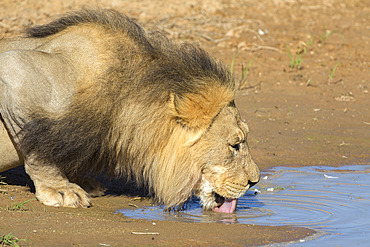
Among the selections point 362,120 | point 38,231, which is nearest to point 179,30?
point 362,120

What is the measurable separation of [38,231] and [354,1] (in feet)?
44.7

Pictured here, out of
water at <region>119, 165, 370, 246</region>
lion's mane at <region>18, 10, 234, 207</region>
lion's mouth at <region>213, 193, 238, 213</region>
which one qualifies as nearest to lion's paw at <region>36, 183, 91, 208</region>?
lion's mane at <region>18, 10, 234, 207</region>

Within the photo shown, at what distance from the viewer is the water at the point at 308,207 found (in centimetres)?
509

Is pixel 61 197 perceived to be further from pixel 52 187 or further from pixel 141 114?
pixel 141 114

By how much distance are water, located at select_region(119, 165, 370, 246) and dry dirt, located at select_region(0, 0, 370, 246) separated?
0.27 meters

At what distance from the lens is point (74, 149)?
5113 mm

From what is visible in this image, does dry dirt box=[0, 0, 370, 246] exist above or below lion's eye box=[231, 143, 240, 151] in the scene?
below

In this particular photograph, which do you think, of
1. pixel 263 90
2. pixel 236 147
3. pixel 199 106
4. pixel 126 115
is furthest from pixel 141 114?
pixel 263 90

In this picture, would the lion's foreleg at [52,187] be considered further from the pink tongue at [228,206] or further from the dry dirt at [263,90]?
the pink tongue at [228,206]

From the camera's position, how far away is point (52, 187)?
214 inches

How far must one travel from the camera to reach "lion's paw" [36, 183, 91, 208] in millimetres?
5359

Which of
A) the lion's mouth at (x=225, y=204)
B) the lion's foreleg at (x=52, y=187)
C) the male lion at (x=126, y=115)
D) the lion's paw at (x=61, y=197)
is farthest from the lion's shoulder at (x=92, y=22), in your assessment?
the lion's mouth at (x=225, y=204)

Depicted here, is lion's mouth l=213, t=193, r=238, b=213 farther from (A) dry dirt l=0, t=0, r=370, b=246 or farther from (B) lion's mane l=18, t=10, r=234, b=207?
(A) dry dirt l=0, t=0, r=370, b=246

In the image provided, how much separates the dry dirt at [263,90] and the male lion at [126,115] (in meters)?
0.44
